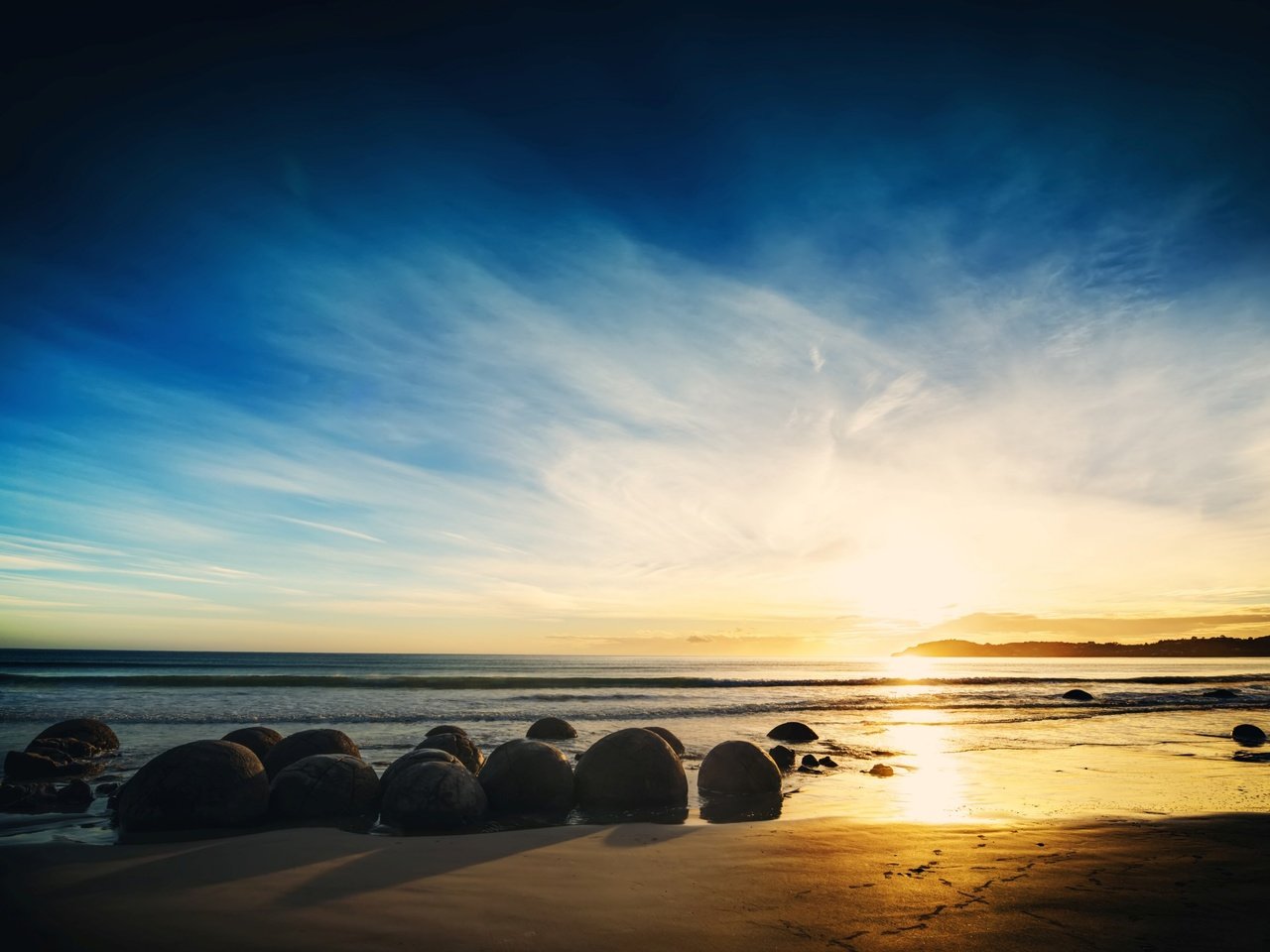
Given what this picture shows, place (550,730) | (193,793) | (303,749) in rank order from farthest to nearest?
(550,730)
(303,749)
(193,793)

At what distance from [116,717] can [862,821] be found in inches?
999

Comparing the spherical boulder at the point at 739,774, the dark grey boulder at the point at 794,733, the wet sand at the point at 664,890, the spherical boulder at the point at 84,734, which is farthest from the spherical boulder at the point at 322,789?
the dark grey boulder at the point at 794,733

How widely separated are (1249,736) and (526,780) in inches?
833

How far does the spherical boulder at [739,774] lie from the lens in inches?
468

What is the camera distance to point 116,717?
22969 mm

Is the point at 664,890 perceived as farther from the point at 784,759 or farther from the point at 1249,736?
the point at 1249,736

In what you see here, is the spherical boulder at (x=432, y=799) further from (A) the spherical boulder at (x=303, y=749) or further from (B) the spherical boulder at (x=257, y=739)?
(B) the spherical boulder at (x=257, y=739)

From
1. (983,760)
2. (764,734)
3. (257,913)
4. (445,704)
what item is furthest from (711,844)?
(445,704)

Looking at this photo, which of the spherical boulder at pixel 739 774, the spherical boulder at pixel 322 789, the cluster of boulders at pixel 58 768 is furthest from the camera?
the spherical boulder at pixel 739 774

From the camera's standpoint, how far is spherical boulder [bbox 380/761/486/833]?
9375 mm

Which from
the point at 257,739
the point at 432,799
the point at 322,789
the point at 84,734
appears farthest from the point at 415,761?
the point at 84,734

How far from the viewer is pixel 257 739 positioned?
502 inches

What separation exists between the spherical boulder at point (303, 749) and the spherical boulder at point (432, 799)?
2.33 metres

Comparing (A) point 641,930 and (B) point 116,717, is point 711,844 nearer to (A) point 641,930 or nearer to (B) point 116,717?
(A) point 641,930
